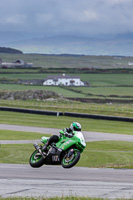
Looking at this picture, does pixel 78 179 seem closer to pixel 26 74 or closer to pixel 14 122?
pixel 14 122

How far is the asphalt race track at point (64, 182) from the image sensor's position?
16312mm

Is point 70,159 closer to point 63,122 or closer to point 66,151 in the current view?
point 66,151

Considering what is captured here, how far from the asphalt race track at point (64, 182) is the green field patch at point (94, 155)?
5317mm

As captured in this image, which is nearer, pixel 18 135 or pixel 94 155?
pixel 94 155

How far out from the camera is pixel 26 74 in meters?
195

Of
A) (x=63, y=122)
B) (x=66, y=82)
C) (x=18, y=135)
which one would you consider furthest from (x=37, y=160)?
(x=66, y=82)

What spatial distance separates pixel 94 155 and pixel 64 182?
578 inches

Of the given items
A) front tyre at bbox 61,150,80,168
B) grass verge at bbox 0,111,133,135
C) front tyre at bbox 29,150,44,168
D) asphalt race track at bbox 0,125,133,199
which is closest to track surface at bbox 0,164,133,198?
asphalt race track at bbox 0,125,133,199

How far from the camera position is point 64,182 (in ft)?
60.3

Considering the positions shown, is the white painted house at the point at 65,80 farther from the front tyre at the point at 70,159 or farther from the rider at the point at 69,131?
the front tyre at the point at 70,159

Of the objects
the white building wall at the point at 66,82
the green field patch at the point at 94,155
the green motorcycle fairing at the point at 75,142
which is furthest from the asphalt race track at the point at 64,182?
the white building wall at the point at 66,82

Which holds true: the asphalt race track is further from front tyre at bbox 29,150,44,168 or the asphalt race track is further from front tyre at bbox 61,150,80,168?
front tyre at bbox 61,150,80,168

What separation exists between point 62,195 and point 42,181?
306 centimetres

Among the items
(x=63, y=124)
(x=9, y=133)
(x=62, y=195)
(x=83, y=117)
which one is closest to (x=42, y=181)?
(x=62, y=195)
